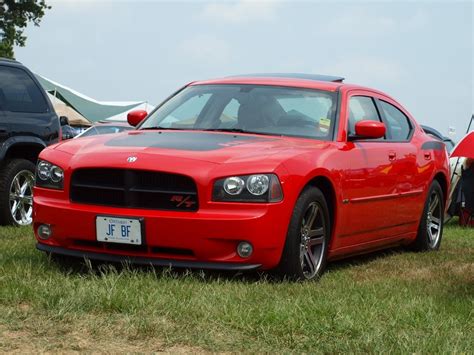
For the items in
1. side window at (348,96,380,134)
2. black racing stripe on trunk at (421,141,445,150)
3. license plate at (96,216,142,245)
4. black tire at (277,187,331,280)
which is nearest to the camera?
license plate at (96,216,142,245)

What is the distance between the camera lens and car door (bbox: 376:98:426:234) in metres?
8.23

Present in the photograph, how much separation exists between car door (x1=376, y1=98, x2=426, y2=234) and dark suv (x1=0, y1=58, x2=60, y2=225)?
11.8 feet

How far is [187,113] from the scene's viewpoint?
7.79m

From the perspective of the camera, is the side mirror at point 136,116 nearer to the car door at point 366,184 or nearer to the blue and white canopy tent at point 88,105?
the car door at point 366,184

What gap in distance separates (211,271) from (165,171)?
2.99 feet

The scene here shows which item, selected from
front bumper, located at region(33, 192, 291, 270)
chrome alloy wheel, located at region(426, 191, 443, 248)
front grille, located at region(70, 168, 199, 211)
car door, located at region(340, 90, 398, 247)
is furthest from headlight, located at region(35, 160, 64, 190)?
chrome alloy wheel, located at region(426, 191, 443, 248)

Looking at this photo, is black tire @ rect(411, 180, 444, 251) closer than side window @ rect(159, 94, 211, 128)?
No

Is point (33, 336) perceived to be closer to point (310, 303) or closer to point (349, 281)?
point (310, 303)

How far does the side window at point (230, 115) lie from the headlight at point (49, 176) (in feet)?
4.49

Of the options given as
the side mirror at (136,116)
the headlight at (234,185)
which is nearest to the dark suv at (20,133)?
the side mirror at (136,116)

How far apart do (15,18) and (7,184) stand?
1395 inches

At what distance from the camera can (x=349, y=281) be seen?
6.73 metres

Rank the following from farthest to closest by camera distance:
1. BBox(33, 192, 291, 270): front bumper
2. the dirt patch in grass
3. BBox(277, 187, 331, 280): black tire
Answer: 1. BBox(277, 187, 331, 280): black tire
2. BBox(33, 192, 291, 270): front bumper
3. the dirt patch in grass

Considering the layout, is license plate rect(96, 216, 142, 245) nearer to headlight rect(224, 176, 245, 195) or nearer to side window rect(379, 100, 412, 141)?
headlight rect(224, 176, 245, 195)
